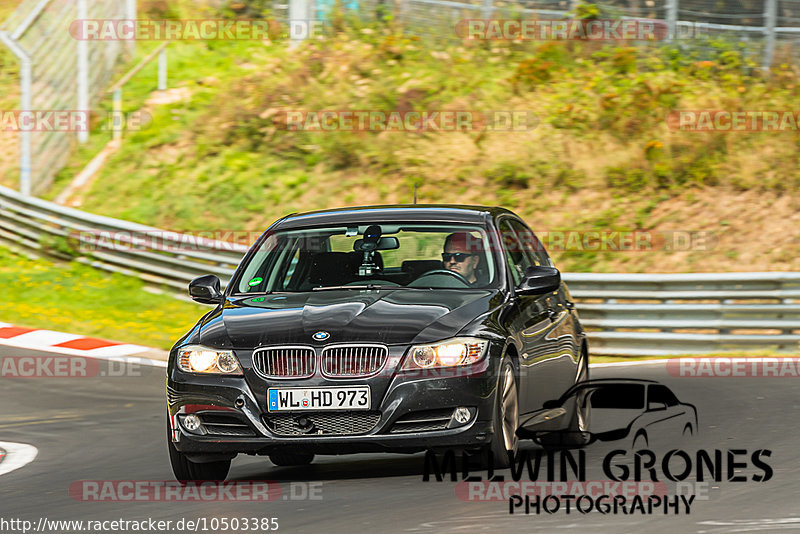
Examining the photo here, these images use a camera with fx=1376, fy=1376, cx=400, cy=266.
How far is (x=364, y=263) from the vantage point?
827cm

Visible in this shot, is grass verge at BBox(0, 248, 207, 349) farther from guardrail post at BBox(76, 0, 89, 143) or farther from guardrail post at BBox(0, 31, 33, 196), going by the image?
guardrail post at BBox(76, 0, 89, 143)

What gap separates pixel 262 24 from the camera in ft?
95.3

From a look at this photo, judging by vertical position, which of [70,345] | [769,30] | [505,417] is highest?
[769,30]

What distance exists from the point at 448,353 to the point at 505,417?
1.74 feet

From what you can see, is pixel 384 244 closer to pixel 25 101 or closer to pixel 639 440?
pixel 639 440

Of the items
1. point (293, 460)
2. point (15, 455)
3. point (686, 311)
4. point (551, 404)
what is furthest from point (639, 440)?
point (686, 311)

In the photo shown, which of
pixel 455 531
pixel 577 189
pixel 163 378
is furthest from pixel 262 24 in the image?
pixel 455 531

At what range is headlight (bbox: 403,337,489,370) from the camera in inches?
276

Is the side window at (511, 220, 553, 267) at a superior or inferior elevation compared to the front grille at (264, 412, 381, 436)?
superior

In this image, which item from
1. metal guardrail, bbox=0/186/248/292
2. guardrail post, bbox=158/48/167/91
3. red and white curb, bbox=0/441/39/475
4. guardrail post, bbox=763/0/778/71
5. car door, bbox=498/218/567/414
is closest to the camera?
car door, bbox=498/218/567/414

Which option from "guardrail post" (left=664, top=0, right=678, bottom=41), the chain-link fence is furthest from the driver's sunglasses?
"guardrail post" (left=664, top=0, right=678, bottom=41)

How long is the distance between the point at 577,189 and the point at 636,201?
1.11 metres

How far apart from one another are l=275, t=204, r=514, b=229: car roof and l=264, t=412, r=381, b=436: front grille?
1832 mm

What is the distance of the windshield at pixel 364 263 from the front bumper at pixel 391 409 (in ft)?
3.51
